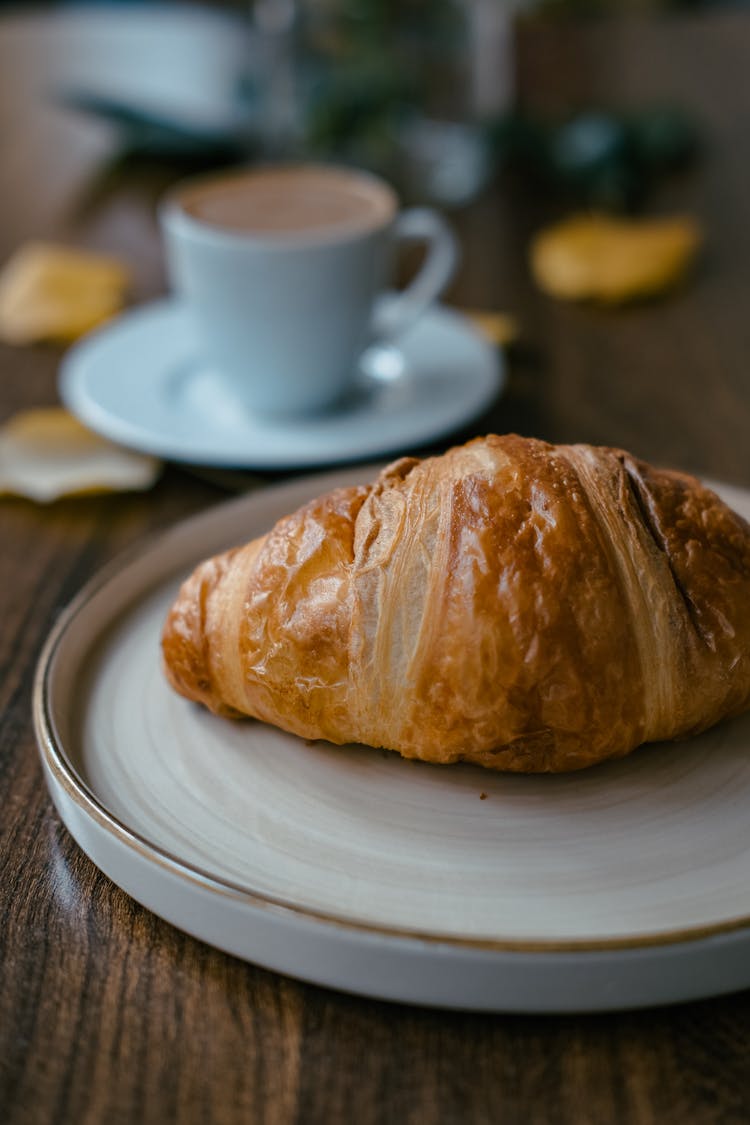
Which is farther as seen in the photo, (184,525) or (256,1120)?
(184,525)

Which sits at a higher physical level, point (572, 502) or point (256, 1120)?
point (572, 502)

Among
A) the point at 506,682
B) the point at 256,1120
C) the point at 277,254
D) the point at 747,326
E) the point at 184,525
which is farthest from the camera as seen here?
the point at 747,326

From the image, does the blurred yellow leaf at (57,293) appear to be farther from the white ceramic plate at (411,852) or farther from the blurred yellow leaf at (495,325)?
the white ceramic plate at (411,852)

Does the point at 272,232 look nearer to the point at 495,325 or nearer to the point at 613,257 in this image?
the point at 495,325

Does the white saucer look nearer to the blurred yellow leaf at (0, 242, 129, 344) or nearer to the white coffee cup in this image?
the white coffee cup

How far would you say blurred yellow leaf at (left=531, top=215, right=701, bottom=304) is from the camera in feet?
5.31

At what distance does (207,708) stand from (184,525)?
21 cm

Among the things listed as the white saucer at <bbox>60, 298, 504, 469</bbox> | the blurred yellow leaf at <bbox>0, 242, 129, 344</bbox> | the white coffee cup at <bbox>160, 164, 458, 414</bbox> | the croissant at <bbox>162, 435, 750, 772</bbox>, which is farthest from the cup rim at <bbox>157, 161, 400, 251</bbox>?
the croissant at <bbox>162, 435, 750, 772</bbox>

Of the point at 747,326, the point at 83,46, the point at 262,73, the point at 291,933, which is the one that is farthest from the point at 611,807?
the point at 83,46

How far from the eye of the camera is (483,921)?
0.60 metres

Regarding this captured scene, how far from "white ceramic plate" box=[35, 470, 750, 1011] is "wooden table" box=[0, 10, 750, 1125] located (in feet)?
0.07

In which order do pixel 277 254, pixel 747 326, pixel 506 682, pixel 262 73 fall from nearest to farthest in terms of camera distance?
pixel 506 682 → pixel 277 254 → pixel 747 326 → pixel 262 73

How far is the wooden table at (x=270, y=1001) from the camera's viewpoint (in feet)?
Answer: 1.78

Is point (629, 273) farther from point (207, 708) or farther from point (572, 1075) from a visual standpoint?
point (572, 1075)
